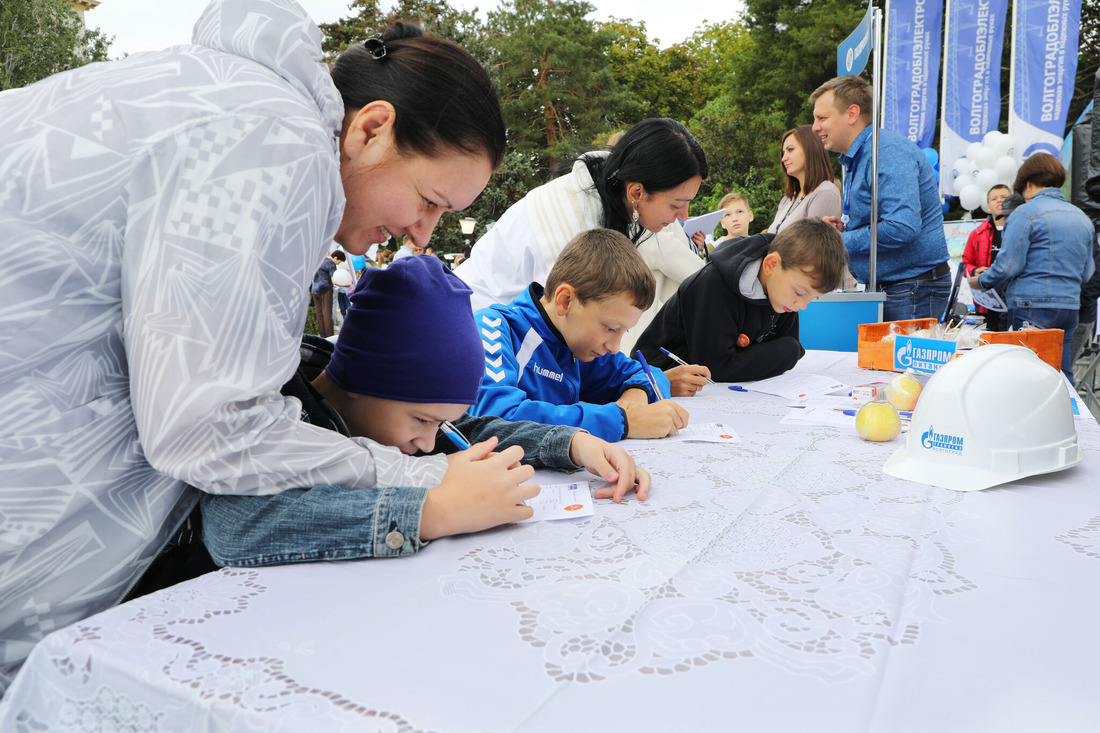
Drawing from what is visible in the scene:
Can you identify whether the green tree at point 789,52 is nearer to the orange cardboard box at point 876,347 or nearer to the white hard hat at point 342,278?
the white hard hat at point 342,278

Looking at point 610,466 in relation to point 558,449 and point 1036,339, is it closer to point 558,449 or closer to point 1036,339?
point 558,449

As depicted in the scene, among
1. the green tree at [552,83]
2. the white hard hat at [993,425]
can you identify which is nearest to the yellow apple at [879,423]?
the white hard hat at [993,425]

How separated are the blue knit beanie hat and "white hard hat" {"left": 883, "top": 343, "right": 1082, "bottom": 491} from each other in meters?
0.76

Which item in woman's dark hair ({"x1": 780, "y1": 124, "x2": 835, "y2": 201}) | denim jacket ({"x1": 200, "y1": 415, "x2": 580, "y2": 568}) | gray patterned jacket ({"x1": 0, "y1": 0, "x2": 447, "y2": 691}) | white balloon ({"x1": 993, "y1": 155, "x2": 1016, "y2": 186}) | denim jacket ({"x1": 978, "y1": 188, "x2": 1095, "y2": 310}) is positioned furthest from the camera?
white balloon ({"x1": 993, "y1": 155, "x2": 1016, "y2": 186})

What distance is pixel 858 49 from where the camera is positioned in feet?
12.1

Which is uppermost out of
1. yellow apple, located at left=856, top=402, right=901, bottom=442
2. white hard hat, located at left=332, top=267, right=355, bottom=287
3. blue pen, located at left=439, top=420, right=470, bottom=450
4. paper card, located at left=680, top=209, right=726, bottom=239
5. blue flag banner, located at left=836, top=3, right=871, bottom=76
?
blue flag banner, located at left=836, top=3, right=871, bottom=76

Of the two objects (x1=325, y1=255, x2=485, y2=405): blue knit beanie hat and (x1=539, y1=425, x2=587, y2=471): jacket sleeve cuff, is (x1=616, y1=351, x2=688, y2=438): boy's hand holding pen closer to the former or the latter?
(x1=539, y1=425, x2=587, y2=471): jacket sleeve cuff

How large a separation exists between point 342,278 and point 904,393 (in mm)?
8203

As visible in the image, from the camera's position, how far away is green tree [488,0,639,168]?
57.6 feet

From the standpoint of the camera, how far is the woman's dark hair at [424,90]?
91 centimetres

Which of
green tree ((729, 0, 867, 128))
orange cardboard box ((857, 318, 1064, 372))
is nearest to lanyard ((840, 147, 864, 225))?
orange cardboard box ((857, 318, 1064, 372))

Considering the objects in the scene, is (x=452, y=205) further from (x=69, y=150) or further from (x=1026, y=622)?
(x=1026, y=622)

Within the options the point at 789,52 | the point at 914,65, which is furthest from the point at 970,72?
the point at 789,52

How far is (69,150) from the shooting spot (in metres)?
0.69
